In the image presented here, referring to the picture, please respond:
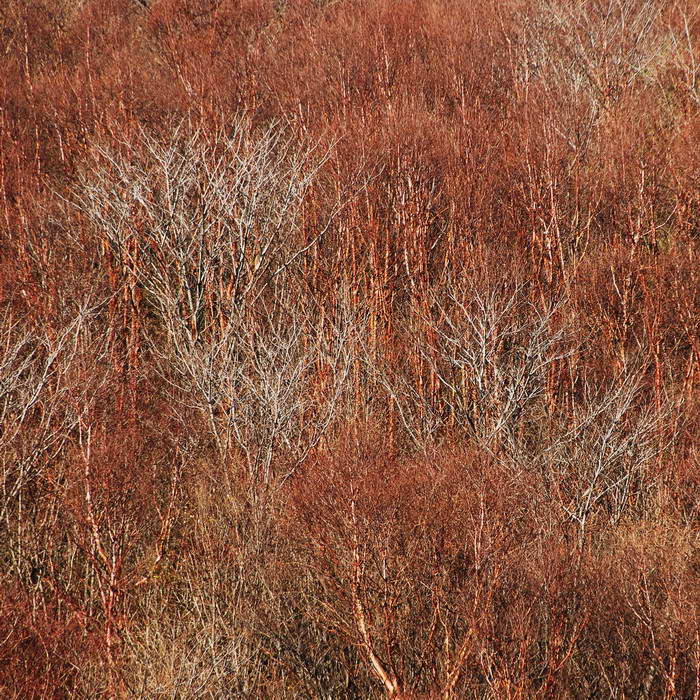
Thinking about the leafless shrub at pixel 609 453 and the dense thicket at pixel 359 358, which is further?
the leafless shrub at pixel 609 453

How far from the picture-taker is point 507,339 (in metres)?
16.5

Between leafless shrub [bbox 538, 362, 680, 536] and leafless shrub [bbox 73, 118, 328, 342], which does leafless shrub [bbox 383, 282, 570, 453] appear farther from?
leafless shrub [bbox 73, 118, 328, 342]

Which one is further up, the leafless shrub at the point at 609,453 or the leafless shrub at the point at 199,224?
the leafless shrub at the point at 199,224

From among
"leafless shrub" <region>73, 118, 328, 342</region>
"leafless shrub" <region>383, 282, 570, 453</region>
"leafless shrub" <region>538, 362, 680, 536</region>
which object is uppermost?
"leafless shrub" <region>73, 118, 328, 342</region>

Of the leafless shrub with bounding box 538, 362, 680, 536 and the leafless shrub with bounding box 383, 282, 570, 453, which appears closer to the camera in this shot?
the leafless shrub with bounding box 538, 362, 680, 536

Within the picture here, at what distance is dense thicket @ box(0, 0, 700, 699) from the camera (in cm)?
960

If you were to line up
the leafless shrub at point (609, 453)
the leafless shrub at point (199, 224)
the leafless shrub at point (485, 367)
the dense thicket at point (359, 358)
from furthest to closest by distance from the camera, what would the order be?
1. the leafless shrub at point (199, 224)
2. the leafless shrub at point (485, 367)
3. the leafless shrub at point (609, 453)
4. the dense thicket at point (359, 358)

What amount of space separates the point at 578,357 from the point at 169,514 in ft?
25.6

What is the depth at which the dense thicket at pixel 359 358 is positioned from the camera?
31.5 ft

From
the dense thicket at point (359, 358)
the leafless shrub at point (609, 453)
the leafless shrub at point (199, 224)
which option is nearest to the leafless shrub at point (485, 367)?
the dense thicket at point (359, 358)

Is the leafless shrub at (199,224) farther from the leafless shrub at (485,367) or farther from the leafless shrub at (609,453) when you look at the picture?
the leafless shrub at (609,453)

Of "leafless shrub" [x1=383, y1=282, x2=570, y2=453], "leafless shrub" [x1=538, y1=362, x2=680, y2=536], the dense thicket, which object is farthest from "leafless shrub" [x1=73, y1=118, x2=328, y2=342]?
"leafless shrub" [x1=538, y1=362, x2=680, y2=536]

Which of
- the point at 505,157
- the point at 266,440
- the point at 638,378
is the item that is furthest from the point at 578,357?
the point at 266,440

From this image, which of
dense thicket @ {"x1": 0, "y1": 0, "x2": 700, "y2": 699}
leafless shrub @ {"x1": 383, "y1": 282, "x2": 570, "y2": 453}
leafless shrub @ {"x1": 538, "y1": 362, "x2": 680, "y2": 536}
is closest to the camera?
dense thicket @ {"x1": 0, "y1": 0, "x2": 700, "y2": 699}
